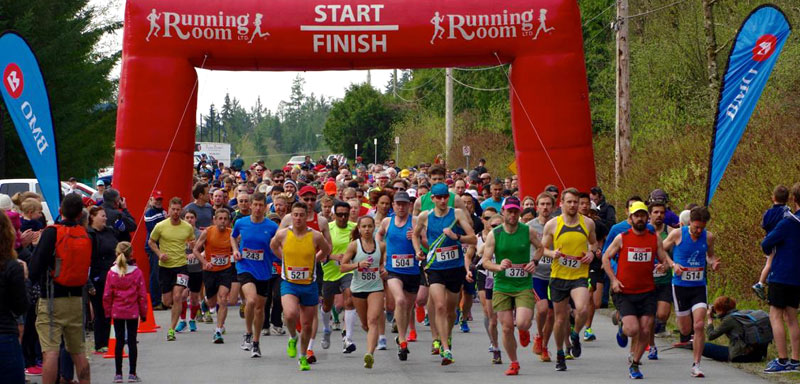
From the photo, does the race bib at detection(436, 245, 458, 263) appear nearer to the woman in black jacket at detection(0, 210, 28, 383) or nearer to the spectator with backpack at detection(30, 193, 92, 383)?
the spectator with backpack at detection(30, 193, 92, 383)

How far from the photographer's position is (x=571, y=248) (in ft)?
40.3

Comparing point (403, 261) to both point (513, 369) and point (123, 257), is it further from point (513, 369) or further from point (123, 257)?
point (123, 257)

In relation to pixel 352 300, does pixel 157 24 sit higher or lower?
higher

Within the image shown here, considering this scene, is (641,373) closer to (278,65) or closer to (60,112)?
(278,65)

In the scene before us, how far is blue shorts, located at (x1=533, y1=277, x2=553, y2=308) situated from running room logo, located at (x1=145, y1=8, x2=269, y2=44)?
24.5 ft

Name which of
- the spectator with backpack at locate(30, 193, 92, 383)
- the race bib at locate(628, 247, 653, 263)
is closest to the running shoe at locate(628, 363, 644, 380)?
the race bib at locate(628, 247, 653, 263)

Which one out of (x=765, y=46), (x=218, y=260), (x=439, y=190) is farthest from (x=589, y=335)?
(x=218, y=260)

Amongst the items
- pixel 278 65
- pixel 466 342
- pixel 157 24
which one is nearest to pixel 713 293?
pixel 466 342

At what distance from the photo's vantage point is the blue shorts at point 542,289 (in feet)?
43.4

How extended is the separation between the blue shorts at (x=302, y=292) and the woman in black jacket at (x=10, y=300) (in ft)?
16.6

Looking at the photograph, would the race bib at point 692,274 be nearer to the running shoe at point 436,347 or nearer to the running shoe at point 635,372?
the running shoe at point 635,372

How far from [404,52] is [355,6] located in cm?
100

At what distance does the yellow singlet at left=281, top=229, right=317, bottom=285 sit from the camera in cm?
1258

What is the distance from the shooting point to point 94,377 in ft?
39.8
